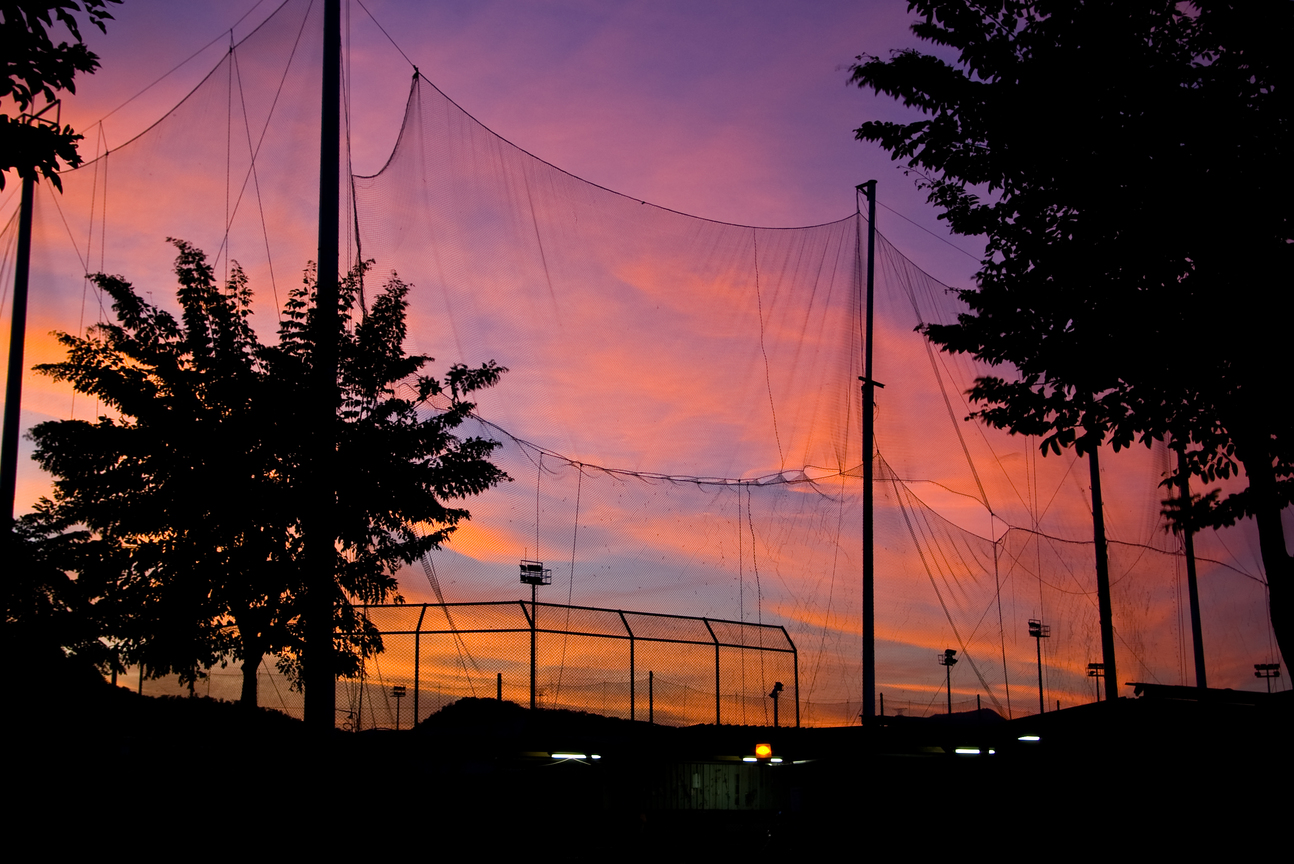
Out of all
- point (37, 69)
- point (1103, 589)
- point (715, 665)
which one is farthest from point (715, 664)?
point (37, 69)

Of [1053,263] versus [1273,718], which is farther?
[1053,263]

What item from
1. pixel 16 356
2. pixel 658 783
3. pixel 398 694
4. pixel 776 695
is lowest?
pixel 658 783

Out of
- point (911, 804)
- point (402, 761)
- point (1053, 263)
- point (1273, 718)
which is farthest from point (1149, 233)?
point (911, 804)

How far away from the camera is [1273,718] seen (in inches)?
418

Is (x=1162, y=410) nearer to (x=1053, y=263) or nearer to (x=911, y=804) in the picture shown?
(x=1053, y=263)

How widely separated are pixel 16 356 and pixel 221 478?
8.73 metres

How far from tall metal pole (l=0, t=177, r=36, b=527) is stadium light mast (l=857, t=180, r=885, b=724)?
16911 millimetres

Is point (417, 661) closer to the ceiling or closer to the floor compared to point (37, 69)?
closer to the floor

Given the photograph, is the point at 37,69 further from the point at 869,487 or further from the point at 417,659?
the point at 869,487

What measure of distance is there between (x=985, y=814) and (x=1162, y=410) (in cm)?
903

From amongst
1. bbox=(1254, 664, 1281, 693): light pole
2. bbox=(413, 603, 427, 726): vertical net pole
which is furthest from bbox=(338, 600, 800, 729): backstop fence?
bbox=(1254, 664, 1281, 693): light pole

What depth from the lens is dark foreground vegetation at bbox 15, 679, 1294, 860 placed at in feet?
39.0

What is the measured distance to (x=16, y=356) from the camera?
19.0 meters

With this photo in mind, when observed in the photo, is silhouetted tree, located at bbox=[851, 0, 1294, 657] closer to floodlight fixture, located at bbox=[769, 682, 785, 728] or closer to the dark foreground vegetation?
the dark foreground vegetation
